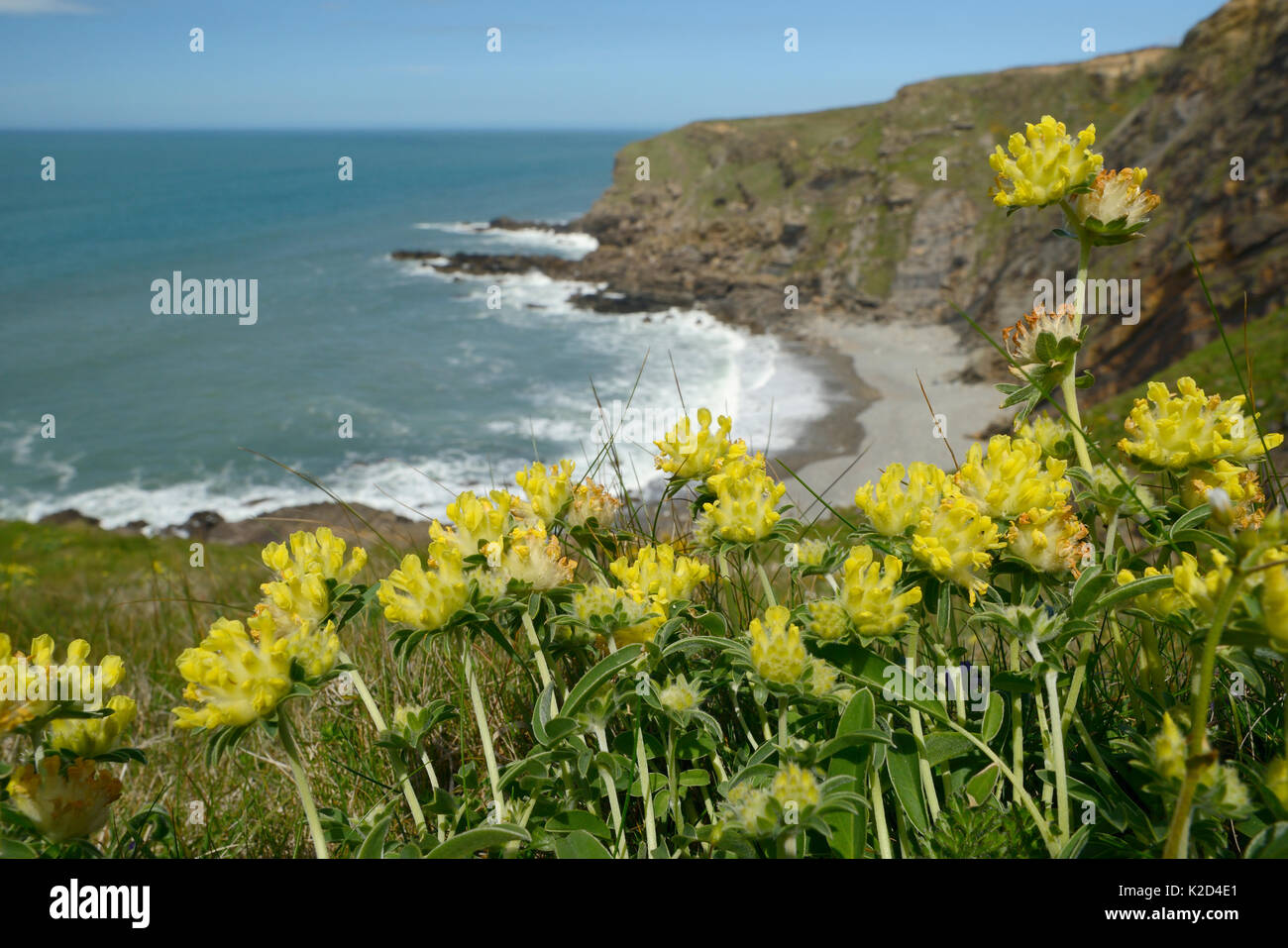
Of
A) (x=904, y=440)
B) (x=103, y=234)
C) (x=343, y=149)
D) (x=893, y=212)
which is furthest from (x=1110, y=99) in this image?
(x=343, y=149)

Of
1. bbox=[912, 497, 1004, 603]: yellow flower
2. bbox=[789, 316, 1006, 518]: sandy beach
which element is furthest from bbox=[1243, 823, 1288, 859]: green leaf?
bbox=[789, 316, 1006, 518]: sandy beach

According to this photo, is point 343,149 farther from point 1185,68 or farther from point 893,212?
point 1185,68

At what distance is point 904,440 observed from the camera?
2486 cm

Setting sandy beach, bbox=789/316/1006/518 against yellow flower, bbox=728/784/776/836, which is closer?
yellow flower, bbox=728/784/776/836

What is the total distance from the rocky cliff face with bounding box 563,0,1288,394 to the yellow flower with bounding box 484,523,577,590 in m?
18.0

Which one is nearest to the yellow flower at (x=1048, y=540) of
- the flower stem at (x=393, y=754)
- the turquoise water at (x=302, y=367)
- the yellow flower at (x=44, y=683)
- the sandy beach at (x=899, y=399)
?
the flower stem at (x=393, y=754)

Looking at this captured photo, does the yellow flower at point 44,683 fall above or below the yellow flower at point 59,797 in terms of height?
above

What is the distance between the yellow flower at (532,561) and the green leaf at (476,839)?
429 millimetres

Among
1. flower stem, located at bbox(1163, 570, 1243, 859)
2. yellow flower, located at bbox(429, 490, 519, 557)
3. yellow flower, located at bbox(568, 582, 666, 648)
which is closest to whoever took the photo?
flower stem, located at bbox(1163, 570, 1243, 859)

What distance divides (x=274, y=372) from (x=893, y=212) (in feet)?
104

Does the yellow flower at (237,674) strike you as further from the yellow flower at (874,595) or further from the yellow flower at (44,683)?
the yellow flower at (874,595)

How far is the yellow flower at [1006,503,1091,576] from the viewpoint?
146 cm

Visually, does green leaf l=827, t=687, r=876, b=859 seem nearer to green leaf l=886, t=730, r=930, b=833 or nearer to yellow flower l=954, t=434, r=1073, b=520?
green leaf l=886, t=730, r=930, b=833

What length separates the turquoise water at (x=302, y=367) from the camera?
24.4 m
